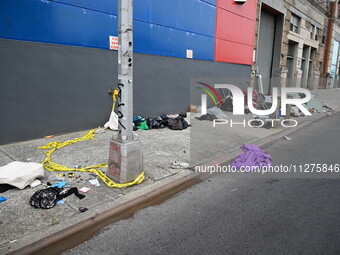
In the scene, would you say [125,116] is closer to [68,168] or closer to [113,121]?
[68,168]

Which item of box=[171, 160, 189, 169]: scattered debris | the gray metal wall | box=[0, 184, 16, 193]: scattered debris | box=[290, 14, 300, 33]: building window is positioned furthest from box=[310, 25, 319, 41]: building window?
box=[0, 184, 16, 193]: scattered debris

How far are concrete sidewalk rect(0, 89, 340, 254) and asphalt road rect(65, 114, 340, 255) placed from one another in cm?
42

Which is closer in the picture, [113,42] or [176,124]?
[113,42]

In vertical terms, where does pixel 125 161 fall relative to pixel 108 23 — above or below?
below

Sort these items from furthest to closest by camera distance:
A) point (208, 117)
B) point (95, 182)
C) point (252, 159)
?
point (208, 117) < point (252, 159) < point (95, 182)

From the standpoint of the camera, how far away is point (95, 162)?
16.3 ft

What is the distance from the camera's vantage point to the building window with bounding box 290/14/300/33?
19452 mm

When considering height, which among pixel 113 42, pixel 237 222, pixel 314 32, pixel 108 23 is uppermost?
pixel 314 32

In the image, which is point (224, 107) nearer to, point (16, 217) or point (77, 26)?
point (77, 26)

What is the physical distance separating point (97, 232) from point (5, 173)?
A: 182 centimetres

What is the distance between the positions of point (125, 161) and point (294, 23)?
20795 millimetres

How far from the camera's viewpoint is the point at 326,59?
28.3m

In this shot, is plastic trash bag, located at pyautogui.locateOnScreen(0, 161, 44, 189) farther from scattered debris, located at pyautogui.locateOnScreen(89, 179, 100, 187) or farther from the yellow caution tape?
scattered debris, located at pyautogui.locateOnScreen(89, 179, 100, 187)

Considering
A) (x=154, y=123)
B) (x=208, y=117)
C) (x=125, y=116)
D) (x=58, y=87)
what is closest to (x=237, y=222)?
(x=125, y=116)
